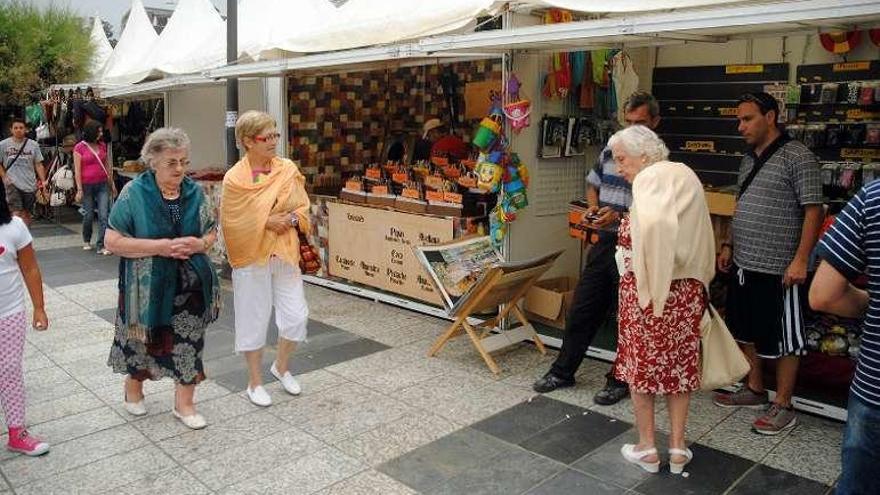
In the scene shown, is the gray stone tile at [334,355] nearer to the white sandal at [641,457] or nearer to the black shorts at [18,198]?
the white sandal at [641,457]

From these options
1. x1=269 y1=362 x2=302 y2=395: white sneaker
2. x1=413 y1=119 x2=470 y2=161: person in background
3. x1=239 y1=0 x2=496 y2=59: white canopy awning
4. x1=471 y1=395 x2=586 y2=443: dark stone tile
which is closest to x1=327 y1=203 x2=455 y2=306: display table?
x1=413 y1=119 x2=470 y2=161: person in background

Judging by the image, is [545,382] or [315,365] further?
[315,365]

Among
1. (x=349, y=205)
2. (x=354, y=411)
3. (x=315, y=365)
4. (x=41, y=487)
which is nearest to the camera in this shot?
(x=41, y=487)

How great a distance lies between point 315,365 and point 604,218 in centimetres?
226

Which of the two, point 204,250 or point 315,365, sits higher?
point 204,250

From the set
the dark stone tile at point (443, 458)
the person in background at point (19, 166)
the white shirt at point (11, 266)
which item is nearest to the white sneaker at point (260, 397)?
the dark stone tile at point (443, 458)

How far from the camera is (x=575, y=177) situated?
6102 mm

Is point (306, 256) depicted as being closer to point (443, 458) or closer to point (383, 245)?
point (443, 458)

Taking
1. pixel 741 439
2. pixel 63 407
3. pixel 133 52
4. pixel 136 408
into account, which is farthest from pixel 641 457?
pixel 133 52

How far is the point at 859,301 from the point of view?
2.17 metres

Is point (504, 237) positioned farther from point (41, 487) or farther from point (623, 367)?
point (41, 487)

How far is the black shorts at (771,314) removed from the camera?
13.1 feet

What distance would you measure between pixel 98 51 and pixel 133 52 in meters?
3.26

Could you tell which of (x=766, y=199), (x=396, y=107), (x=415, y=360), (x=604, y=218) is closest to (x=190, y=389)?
(x=415, y=360)
